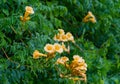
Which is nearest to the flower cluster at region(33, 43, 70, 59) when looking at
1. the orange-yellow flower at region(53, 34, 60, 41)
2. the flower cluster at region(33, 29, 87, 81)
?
the flower cluster at region(33, 29, 87, 81)

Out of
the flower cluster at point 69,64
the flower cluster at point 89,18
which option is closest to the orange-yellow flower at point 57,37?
the flower cluster at point 69,64

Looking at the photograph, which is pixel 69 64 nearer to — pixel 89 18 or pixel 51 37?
pixel 51 37

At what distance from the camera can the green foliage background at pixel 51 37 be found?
260 cm

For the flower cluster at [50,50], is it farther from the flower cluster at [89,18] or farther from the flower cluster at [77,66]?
the flower cluster at [89,18]

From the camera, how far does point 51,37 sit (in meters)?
2.91

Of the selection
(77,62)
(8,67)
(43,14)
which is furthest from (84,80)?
(43,14)

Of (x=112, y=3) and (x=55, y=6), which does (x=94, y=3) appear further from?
(x=55, y=6)

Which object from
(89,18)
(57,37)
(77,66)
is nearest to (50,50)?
(77,66)

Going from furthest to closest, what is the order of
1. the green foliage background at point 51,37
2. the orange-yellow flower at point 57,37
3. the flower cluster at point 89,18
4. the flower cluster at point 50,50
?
the flower cluster at point 89,18, the orange-yellow flower at point 57,37, the green foliage background at point 51,37, the flower cluster at point 50,50

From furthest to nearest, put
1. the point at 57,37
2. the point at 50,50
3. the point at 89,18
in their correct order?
the point at 89,18 → the point at 57,37 → the point at 50,50

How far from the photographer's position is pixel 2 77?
2523 mm

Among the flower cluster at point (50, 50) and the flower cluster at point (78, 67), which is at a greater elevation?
the flower cluster at point (50, 50)

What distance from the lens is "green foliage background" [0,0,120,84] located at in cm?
260

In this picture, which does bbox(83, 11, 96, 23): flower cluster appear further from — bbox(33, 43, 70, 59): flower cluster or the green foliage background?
bbox(33, 43, 70, 59): flower cluster
